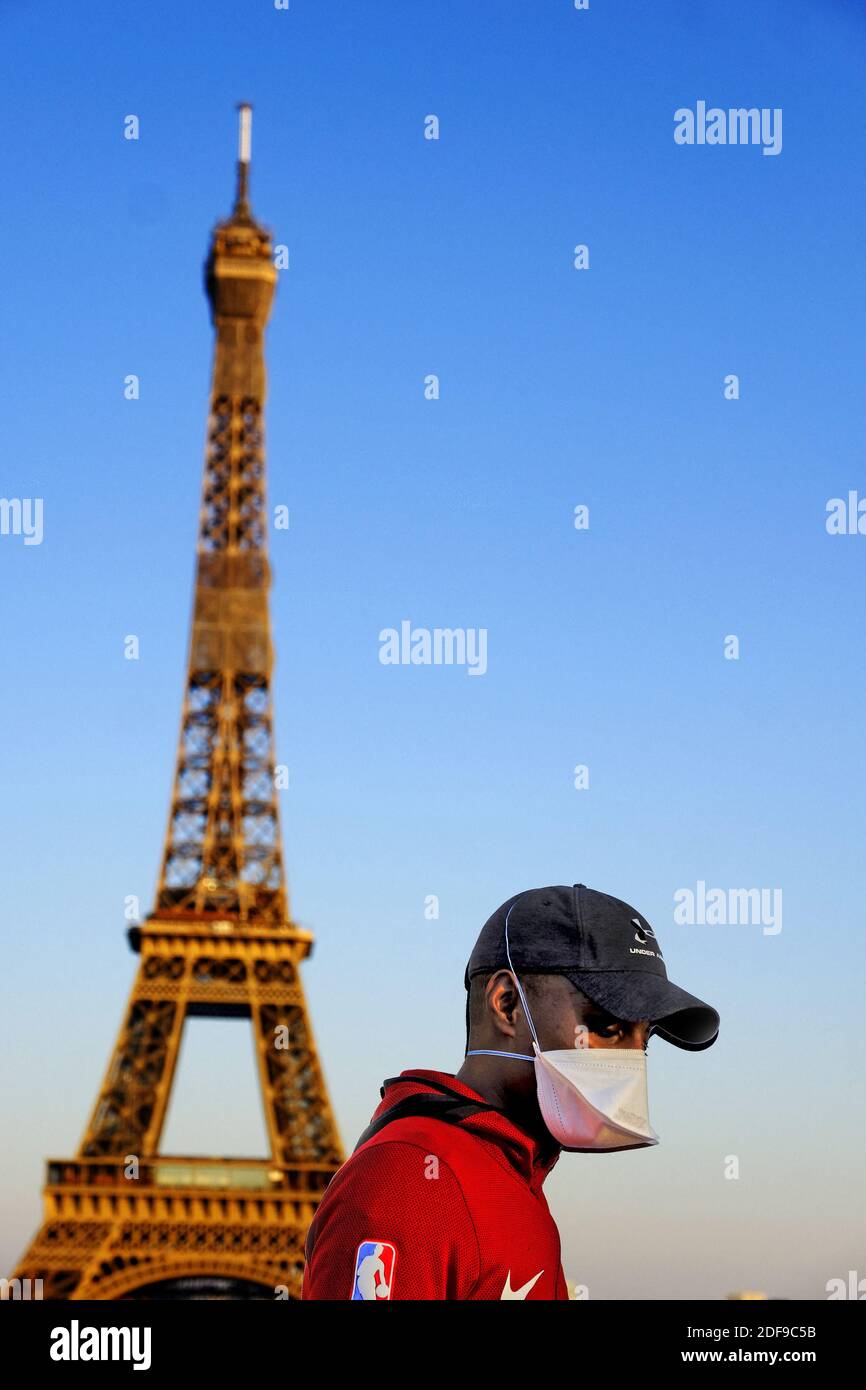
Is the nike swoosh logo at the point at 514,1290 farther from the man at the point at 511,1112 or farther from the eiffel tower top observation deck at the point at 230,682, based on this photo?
the eiffel tower top observation deck at the point at 230,682

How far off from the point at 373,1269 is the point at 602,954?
79cm

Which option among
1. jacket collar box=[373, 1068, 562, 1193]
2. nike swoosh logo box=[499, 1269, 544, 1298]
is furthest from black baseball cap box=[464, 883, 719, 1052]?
nike swoosh logo box=[499, 1269, 544, 1298]

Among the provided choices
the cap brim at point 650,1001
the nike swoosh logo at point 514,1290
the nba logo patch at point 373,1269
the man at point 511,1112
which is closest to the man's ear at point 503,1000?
the man at point 511,1112

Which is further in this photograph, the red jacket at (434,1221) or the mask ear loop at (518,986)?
the mask ear loop at (518,986)

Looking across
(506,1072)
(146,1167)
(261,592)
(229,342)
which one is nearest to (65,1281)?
(146,1167)

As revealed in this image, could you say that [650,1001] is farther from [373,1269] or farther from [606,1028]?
[373,1269]

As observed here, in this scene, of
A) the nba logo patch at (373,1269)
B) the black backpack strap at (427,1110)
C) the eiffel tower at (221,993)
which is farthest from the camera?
the eiffel tower at (221,993)

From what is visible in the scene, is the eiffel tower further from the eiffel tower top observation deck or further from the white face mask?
the white face mask

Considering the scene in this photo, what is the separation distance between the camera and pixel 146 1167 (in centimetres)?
4550

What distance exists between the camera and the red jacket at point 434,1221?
3.26 metres

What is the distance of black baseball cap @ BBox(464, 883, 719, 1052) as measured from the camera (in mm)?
3666

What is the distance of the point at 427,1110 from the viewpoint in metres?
3.64
